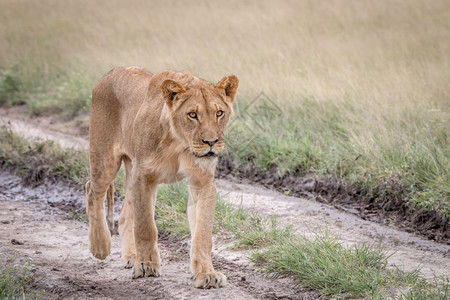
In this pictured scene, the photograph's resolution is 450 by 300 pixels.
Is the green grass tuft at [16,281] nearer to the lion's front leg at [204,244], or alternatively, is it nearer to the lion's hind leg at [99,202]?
the lion's hind leg at [99,202]

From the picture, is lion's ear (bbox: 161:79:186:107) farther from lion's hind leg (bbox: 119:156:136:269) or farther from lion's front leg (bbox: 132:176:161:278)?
lion's hind leg (bbox: 119:156:136:269)

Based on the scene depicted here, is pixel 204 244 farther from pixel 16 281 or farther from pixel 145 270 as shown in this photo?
pixel 16 281

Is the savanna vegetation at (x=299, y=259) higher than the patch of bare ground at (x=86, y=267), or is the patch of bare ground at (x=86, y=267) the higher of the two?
the savanna vegetation at (x=299, y=259)

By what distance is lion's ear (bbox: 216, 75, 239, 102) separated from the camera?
441 centimetres

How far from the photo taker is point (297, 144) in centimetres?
745

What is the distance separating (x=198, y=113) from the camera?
421cm

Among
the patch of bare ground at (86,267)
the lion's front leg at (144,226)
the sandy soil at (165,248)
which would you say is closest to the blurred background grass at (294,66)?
the sandy soil at (165,248)

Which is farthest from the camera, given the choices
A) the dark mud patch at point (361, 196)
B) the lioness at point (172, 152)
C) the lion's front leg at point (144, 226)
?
the dark mud patch at point (361, 196)

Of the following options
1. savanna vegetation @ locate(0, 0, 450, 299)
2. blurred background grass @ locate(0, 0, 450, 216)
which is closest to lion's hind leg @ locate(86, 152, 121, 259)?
savanna vegetation @ locate(0, 0, 450, 299)

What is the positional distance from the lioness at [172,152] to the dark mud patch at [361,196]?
6.58ft

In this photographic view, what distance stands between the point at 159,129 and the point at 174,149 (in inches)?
6.4

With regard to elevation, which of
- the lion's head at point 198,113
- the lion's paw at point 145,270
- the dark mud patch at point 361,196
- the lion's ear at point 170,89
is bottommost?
the dark mud patch at point 361,196

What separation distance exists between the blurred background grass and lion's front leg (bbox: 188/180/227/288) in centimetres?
220

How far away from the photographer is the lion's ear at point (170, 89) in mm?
4277
